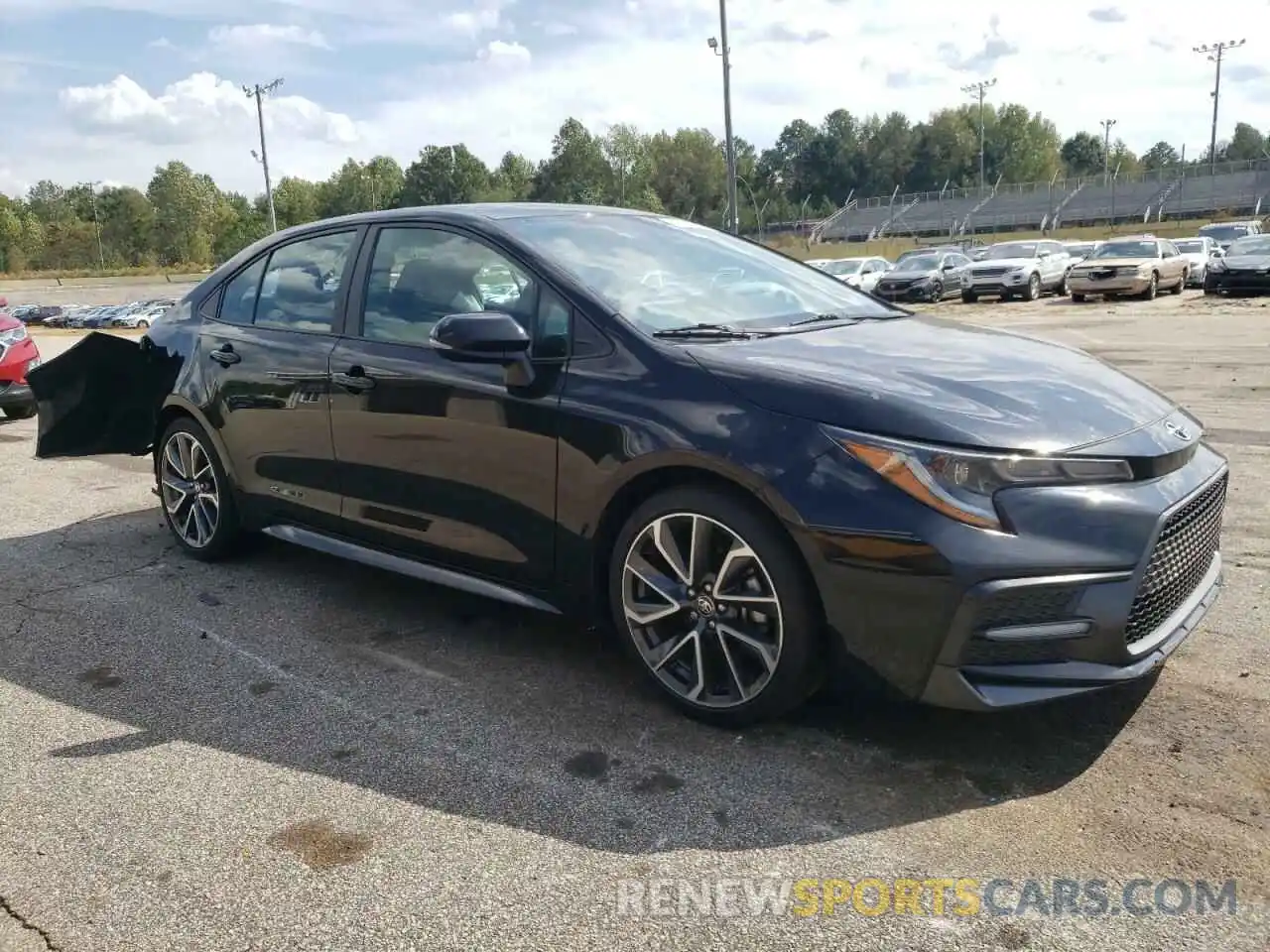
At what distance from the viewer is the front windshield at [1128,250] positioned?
25.3 m

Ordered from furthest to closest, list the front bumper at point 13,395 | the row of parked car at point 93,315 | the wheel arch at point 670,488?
1. the row of parked car at point 93,315
2. the front bumper at point 13,395
3. the wheel arch at point 670,488

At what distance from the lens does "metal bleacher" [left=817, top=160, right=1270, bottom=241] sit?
6394 centimetres

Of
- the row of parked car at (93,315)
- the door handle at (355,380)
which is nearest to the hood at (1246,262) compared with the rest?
the door handle at (355,380)

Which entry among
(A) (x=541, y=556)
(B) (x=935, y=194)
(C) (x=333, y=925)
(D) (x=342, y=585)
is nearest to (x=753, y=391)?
(A) (x=541, y=556)

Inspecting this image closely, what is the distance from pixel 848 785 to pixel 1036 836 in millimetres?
506

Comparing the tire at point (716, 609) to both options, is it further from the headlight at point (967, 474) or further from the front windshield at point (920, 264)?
the front windshield at point (920, 264)

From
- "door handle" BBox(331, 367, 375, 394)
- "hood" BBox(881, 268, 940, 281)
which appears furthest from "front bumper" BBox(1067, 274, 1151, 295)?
"door handle" BBox(331, 367, 375, 394)

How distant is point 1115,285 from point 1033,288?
3.22 meters

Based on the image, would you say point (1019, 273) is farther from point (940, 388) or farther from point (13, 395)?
point (940, 388)

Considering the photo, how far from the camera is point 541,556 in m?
3.65

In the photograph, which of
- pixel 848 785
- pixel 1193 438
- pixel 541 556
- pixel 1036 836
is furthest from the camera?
pixel 541 556

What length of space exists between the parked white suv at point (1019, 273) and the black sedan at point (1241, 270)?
451 cm

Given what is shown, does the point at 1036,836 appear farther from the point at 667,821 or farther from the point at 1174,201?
the point at 1174,201

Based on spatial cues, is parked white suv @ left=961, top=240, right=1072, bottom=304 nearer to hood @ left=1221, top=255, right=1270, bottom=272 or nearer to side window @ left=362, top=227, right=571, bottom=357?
hood @ left=1221, top=255, right=1270, bottom=272
